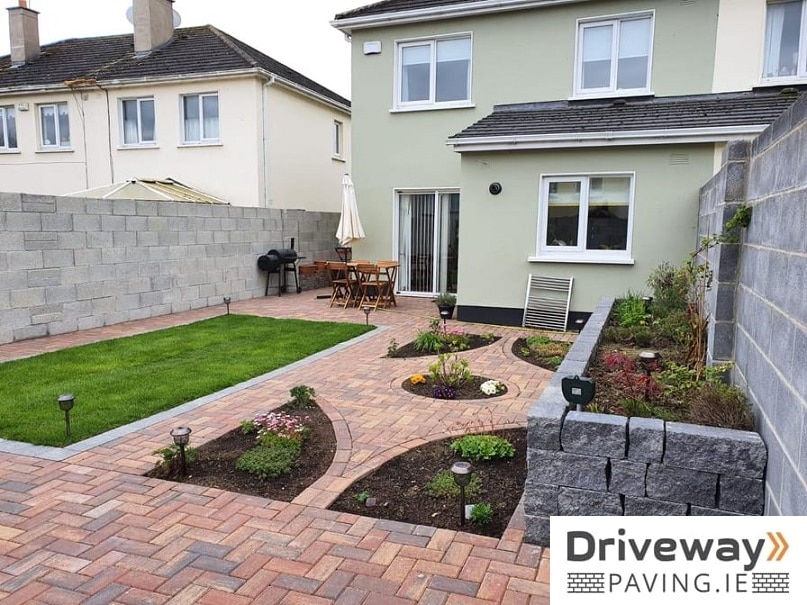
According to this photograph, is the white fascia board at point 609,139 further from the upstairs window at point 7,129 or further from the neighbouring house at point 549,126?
the upstairs window at point 7,129

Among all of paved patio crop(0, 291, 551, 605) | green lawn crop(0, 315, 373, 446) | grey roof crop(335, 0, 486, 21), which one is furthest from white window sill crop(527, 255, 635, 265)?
grey roof crop(335, 0, 486, 21)

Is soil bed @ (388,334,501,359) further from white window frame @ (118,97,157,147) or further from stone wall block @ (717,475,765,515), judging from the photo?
white window frame @ (118,97,157,147)

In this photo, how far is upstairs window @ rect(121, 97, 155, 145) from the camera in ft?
55.4

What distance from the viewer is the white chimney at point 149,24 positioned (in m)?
17.4

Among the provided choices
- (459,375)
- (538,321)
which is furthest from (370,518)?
(538,321)

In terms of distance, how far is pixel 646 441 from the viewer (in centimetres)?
304

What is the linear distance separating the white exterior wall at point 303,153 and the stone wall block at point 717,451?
14567 millimetres

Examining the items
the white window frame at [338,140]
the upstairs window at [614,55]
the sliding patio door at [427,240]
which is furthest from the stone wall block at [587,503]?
the white window frame at [338,140]

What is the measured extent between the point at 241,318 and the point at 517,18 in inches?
329

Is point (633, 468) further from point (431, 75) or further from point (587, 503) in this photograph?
point (431, 75)

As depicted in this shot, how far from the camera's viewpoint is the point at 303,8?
62.5 ft

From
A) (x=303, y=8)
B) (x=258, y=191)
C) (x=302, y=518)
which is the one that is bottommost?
(x=302, y=518)

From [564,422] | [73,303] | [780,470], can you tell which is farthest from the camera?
[73,303]

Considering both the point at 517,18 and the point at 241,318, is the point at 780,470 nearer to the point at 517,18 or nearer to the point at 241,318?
the point at 241,318
